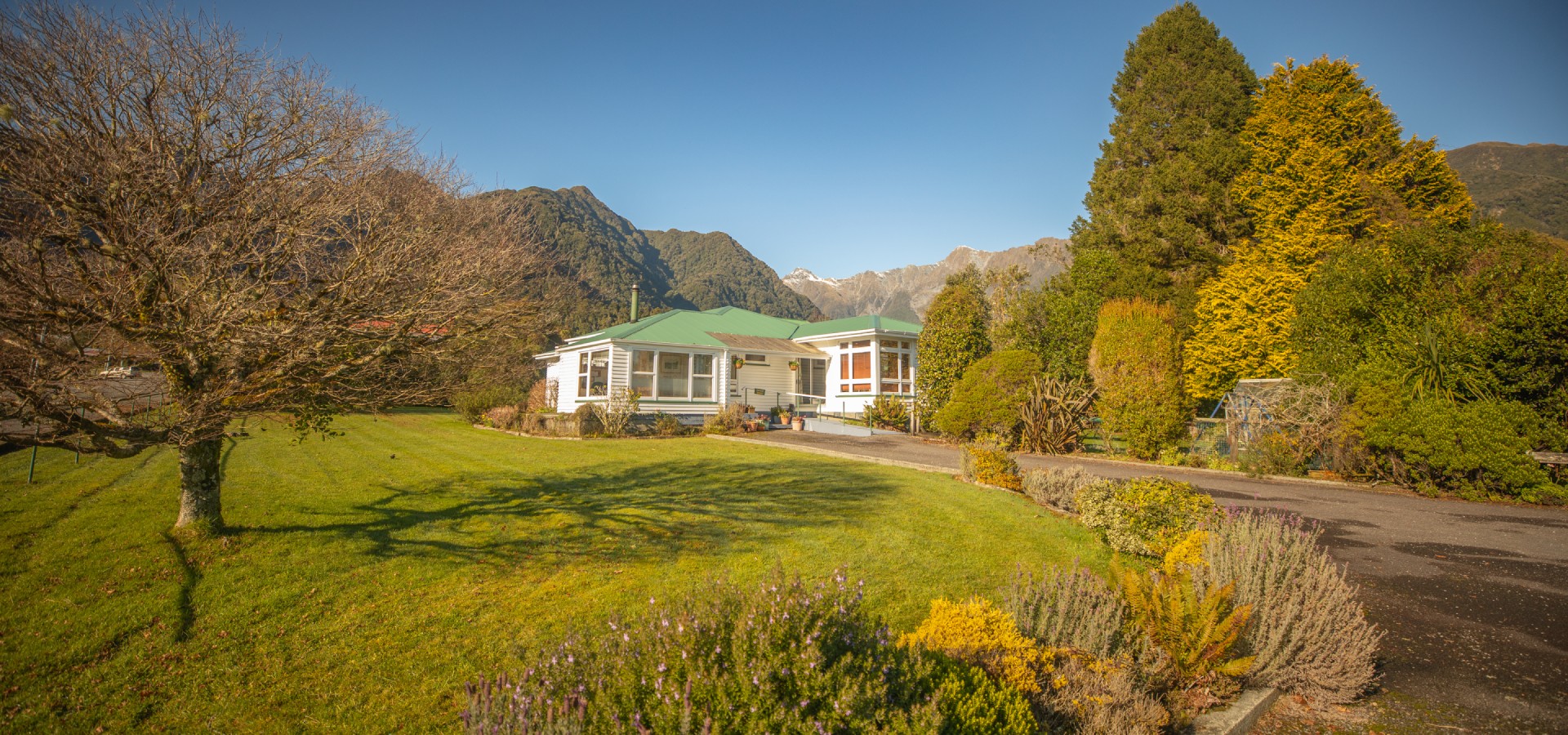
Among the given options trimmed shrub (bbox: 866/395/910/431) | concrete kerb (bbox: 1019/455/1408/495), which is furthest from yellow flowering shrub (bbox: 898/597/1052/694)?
trimmed shrub (bbox: 866/395/910/431)

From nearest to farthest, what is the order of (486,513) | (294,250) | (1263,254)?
(294,250), (486,513), (1263,254)

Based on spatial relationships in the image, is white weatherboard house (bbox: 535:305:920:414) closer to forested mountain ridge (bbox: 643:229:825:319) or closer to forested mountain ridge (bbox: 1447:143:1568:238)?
forested mountain ridge (bbox: 1447:143:1568:238)

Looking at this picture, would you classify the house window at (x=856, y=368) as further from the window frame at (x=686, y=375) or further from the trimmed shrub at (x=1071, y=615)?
the trimmed shrub at (x=1071, y=615)

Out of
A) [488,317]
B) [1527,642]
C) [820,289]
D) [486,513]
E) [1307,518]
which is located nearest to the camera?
[1527,642]

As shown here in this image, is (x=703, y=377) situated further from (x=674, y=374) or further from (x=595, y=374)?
(x=595, y=374)

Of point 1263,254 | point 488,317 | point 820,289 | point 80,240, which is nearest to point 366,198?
point 488,317

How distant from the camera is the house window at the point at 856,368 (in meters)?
24.7

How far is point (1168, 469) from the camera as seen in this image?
13.5 m

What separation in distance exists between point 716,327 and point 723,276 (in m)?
80.6

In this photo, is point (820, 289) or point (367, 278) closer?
point (367, 278)

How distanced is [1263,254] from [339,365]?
26085 mm

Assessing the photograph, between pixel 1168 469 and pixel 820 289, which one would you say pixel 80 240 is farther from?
pixel 820 289

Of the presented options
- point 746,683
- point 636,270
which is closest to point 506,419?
point 746,683

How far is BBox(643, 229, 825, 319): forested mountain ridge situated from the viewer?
96.6 m
